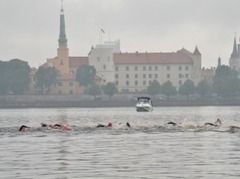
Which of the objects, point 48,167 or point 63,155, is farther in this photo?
point 63,155

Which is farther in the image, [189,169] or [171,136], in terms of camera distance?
[171,136]

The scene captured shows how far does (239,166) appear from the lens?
37750 mm

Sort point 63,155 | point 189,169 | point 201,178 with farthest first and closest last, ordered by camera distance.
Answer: point 63,155 < point 189,169 < point 201,178

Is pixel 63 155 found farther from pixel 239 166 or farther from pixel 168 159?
pixel 239 166

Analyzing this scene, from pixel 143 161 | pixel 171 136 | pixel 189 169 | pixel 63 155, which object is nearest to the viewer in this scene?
pixel 189 169

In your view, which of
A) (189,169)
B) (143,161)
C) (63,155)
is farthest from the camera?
(63,155)

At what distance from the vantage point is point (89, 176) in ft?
115

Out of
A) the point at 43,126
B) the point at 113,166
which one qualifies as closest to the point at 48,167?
the point at 113,166

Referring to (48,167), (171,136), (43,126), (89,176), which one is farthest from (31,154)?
(43,126)

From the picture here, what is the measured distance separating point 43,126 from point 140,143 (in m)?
22.3

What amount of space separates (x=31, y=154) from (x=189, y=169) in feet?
36.6

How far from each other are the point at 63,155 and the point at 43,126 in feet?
97.7

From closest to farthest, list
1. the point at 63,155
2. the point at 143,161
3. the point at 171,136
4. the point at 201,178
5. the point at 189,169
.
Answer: the point at 201,178 < the point at 189,169 < the point at 143,161 < the point at 63,155 < the point at 171,136

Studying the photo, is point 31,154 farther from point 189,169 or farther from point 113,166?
point 189,169
